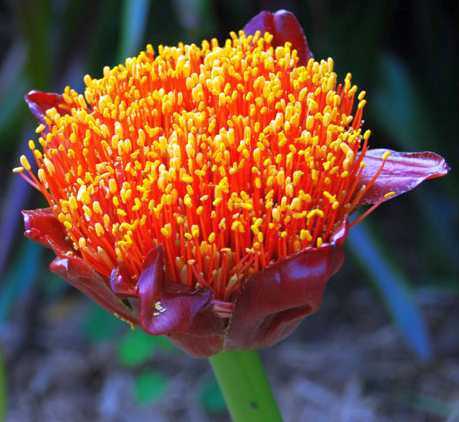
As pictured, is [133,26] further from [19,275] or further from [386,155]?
[386,155]

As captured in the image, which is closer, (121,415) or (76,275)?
(76,275)

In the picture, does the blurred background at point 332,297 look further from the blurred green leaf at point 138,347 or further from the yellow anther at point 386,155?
the yellow anther at point 386,155

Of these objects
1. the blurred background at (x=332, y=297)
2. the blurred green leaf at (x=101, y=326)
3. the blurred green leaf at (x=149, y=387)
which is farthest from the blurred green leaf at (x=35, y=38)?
the blurred green leaf at (x=149, y=387)

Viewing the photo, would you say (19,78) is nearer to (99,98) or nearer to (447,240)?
(447,240)

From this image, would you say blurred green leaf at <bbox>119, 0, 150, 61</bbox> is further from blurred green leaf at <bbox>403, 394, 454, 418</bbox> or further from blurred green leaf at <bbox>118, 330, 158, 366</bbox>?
blurred green leaf at <bbox>403, 394, 454, 418</bbox>

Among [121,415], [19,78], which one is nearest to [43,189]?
[121,415]

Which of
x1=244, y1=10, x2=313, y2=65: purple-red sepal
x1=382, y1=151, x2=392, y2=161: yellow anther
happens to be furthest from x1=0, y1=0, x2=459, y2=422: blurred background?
x1=382, y1=151, x2=392, y2=161: yellow anther

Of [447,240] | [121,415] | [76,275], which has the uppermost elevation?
[76,275]
